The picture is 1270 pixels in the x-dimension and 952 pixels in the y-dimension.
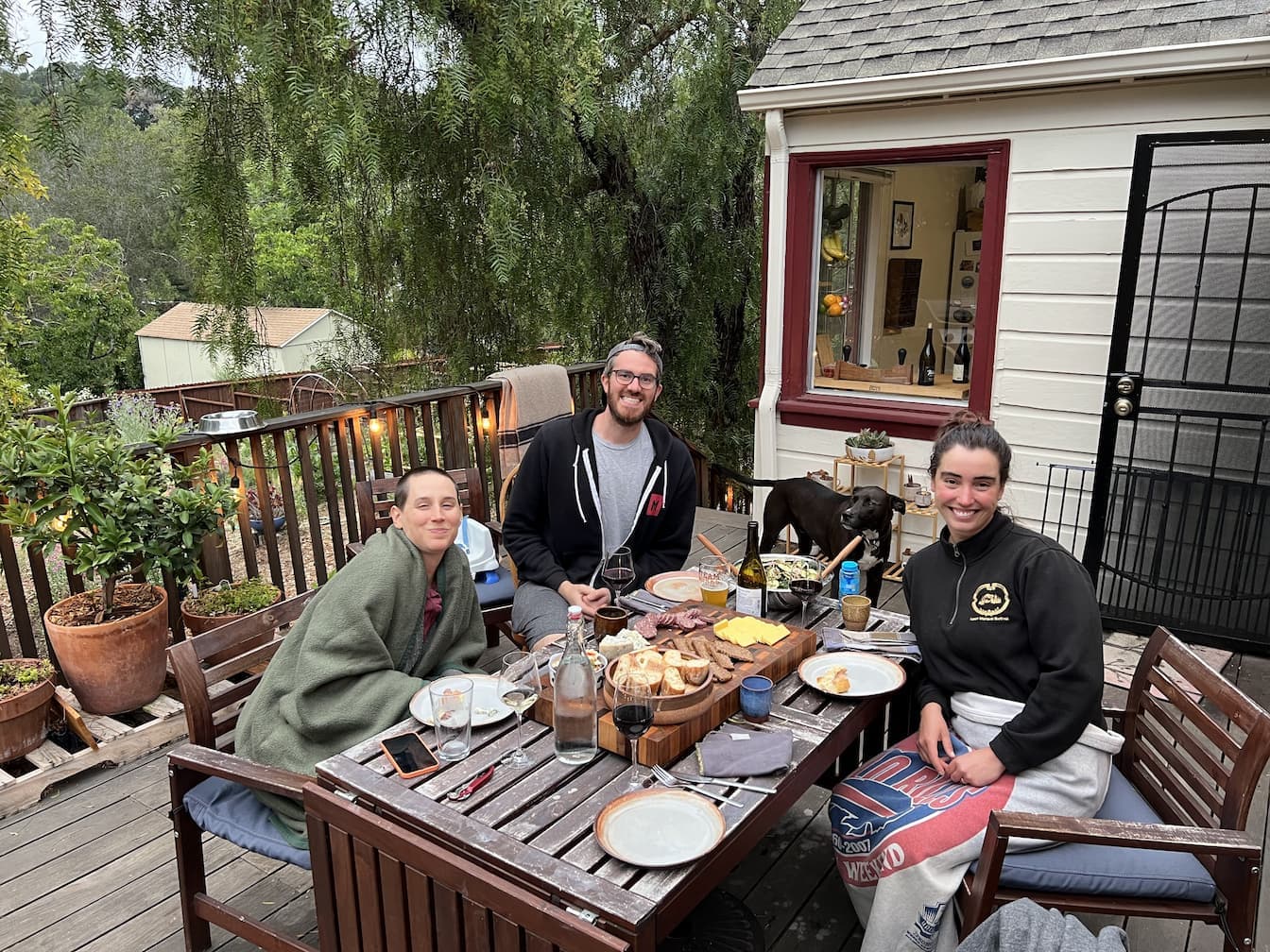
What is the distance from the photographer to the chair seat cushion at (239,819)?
189 cm

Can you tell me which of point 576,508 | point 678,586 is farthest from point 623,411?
point 678,586

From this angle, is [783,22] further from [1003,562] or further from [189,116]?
[1003,562]

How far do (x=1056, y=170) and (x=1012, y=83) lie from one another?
452mm

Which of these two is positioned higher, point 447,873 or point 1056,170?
point 1056,170

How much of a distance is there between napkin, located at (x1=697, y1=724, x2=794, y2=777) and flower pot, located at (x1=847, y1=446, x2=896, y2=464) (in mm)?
2952

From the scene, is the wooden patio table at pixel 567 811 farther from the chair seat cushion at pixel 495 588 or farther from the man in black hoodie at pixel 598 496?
the chair seat cushion at pixel 495 588

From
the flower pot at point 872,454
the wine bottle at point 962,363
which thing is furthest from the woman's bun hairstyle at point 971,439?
the wine bottle at point 962,363

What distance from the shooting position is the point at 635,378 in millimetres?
2859

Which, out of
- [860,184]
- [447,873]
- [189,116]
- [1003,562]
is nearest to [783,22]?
[860,184]

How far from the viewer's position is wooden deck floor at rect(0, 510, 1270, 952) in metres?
2.18

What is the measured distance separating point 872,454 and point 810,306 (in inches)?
36.6

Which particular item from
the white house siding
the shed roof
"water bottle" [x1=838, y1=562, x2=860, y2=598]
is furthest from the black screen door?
the shed roof

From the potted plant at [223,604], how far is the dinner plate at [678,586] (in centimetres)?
162

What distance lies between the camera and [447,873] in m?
1.46
